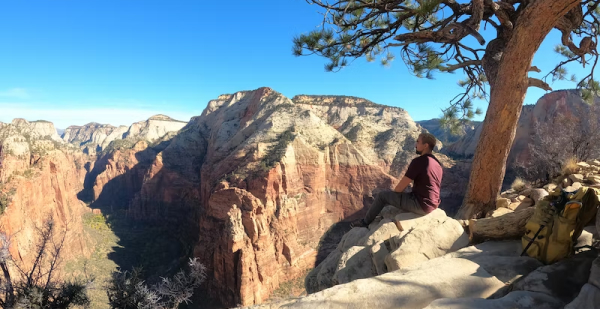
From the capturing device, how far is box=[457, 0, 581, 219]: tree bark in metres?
4.60

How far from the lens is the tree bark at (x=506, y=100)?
4.60 m

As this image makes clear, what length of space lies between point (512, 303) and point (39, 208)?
40.4 metres

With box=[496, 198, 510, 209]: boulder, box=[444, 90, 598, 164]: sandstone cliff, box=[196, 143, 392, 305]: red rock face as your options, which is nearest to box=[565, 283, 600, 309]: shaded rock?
box=[496, 198, 510, 209]: boulder

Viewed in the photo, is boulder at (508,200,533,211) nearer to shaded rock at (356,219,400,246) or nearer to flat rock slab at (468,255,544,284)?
shaded rock at (356,219,400,246)

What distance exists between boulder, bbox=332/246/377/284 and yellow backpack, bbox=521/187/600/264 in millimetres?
2199

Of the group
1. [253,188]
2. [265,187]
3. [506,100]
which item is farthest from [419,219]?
[253,188]

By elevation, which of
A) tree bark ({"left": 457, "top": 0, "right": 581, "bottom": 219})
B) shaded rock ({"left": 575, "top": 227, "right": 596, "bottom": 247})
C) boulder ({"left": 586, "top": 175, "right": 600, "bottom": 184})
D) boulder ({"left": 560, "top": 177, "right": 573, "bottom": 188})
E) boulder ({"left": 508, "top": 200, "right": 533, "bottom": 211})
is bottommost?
shaded rock ({"left": 575, "top": 227, "right": 596, "bottom": 247})

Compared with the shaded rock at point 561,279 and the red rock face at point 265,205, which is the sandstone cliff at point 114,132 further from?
the shaded rock at point 561,279

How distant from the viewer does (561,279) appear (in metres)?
2.54

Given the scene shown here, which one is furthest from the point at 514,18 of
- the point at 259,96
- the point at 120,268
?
the point at 259,96

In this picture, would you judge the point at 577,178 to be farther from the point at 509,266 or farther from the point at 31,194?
the point at 31,194

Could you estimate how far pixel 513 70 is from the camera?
5125mm

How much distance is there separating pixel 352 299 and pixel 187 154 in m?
57.5

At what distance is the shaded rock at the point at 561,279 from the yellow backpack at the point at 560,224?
178mm
